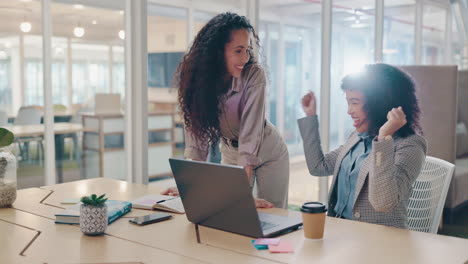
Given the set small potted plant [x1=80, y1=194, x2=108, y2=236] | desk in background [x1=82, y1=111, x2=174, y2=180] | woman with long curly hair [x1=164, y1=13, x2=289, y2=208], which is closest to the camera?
small potted plant [x1=80, y1=194, x2=108, y2=236]

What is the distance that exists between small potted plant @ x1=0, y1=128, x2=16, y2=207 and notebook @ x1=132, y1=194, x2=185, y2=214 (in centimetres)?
51

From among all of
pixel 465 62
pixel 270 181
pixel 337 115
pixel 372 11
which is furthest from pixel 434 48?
pixel 270 181

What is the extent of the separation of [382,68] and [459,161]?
361 cm

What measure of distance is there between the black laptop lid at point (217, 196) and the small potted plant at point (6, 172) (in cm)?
78

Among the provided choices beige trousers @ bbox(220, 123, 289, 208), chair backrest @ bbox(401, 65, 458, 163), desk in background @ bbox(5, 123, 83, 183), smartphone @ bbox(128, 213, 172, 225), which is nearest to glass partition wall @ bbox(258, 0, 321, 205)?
chair backrest @ bbox(401, 65, 458, 163)

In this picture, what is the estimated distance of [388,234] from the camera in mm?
1826

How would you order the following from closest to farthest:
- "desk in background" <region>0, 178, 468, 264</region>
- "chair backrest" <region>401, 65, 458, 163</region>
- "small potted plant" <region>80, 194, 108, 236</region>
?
"desk in background" <region>0, 178, 468, 264</region>, "small potted plant" <region>80, 194, 108, 236</region>, "chair backrest" <region>401, 65, 458, 163</region>

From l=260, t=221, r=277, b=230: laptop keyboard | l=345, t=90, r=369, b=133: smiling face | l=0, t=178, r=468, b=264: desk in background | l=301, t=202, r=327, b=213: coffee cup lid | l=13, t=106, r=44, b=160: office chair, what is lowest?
l=0, t=178, r=468, b=264: desk in background

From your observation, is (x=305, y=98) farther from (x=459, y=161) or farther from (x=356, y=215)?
(x=459, y=161)

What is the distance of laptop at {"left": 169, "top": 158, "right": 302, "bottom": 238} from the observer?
5.68ft

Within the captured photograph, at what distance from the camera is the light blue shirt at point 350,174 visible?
7.33ft

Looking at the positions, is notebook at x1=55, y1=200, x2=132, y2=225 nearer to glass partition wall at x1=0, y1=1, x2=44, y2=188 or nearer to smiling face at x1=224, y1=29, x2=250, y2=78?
smiling face at x1=224, y1=29, x2=250, y2=78

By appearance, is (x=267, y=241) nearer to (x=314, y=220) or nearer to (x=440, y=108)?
(x=314, y=220)

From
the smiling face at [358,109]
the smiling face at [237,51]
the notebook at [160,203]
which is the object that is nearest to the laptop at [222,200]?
the notebook at [160,203]
